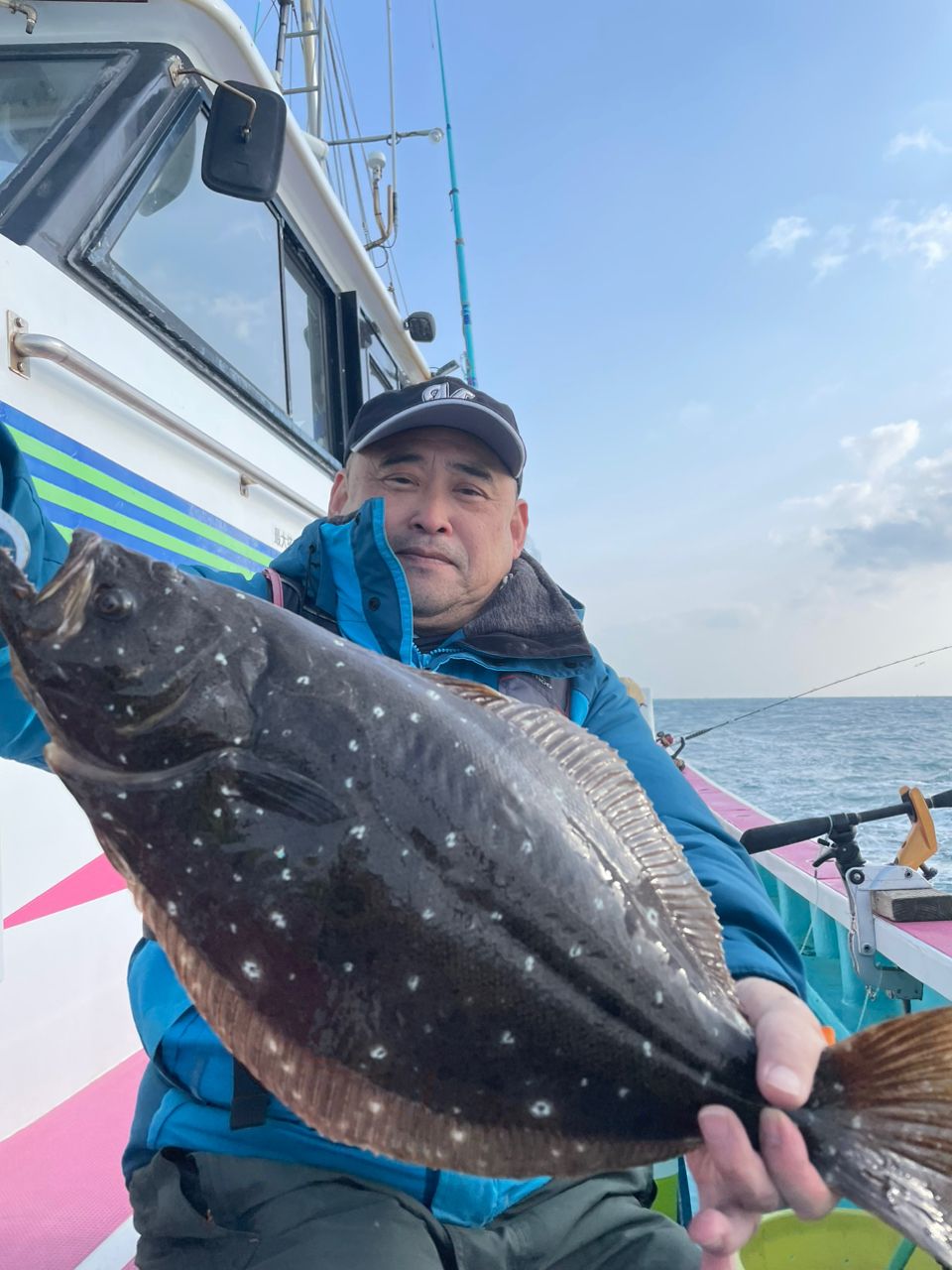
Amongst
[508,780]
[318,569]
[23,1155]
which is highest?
[318,569]

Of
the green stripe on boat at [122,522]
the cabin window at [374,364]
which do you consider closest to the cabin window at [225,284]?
the cabin window at [374,364]

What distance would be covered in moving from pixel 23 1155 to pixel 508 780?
2269 millimetres

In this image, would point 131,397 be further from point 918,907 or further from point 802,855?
point 802,855

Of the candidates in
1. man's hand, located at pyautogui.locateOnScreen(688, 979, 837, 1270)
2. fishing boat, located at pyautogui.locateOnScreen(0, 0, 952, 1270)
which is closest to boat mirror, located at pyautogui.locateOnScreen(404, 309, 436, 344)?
fishing boat, located at pyautogui.locateOnScreen(0, 0, 952, 1270)

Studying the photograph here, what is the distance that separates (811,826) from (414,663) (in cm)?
258

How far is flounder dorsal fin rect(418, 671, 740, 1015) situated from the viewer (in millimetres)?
1485

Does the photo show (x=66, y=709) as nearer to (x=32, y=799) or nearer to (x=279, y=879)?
(x=279, y=879)

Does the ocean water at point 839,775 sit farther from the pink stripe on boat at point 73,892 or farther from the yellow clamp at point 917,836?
the pink stripe on boat at point 73,892

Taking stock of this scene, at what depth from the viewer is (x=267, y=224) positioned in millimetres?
5035

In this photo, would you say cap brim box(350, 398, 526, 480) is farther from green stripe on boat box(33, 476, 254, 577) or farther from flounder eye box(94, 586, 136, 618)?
flounder eye box(94, 586, 136, 618)

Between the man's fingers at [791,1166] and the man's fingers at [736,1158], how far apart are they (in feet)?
0.08

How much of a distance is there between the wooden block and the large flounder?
132 inches

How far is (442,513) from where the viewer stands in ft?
8.92

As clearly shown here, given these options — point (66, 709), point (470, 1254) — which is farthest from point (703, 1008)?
point (66, 709)
